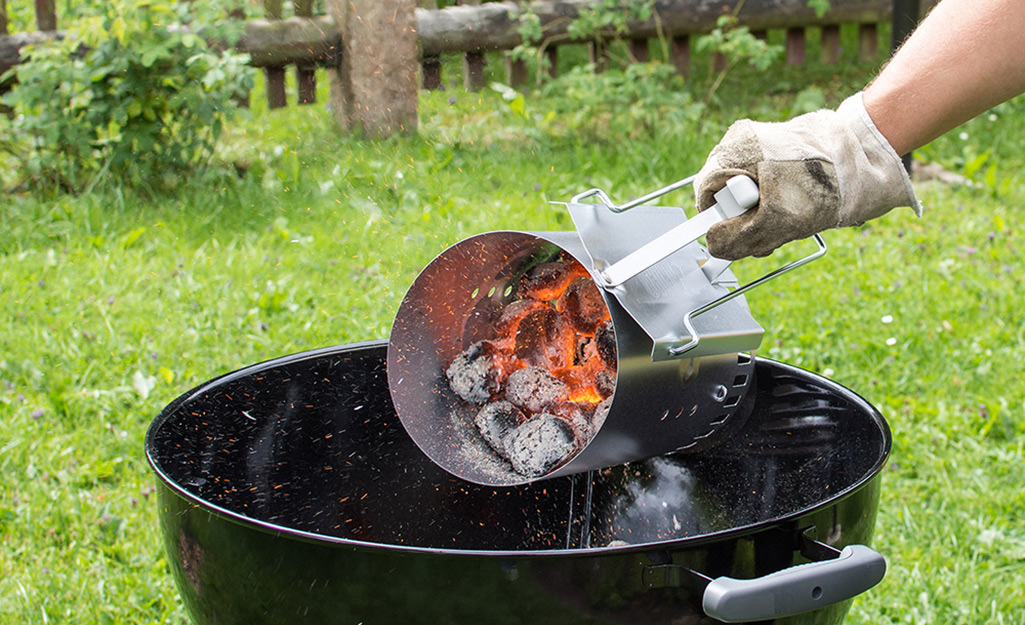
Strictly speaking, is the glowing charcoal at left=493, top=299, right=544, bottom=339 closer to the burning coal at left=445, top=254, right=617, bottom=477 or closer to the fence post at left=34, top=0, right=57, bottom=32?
the burning coal at left=445, top=254, right=617, bottom=477

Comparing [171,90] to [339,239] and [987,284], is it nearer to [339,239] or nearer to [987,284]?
[339,239]

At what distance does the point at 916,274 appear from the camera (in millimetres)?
3051

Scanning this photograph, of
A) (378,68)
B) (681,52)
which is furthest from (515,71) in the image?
(378,68)

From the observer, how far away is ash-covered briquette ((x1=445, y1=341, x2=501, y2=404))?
4.54 feet

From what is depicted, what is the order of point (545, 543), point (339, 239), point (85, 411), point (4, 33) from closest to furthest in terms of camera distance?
point (545, 543)
point (85, 411)
point (339, 239)
point (4, 33)

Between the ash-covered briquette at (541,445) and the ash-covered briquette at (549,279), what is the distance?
19 centimetres

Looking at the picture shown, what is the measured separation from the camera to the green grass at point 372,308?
6.01ft

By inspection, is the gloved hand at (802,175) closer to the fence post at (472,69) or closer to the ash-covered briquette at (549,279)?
the ash-covered briquette at (549,279)

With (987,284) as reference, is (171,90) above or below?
above

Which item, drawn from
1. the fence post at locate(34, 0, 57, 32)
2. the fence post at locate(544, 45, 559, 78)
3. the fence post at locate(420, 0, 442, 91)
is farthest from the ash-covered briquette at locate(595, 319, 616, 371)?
the fence post at locate(544, 45, 559, 78)

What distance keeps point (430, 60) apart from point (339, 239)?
46.0 inches

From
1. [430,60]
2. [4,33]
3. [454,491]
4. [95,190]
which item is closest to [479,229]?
[430,60]

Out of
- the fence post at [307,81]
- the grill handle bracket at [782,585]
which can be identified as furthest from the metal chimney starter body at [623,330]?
the fence post at [307,81]

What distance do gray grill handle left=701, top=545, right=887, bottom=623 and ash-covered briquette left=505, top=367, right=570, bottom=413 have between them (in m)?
0.42
